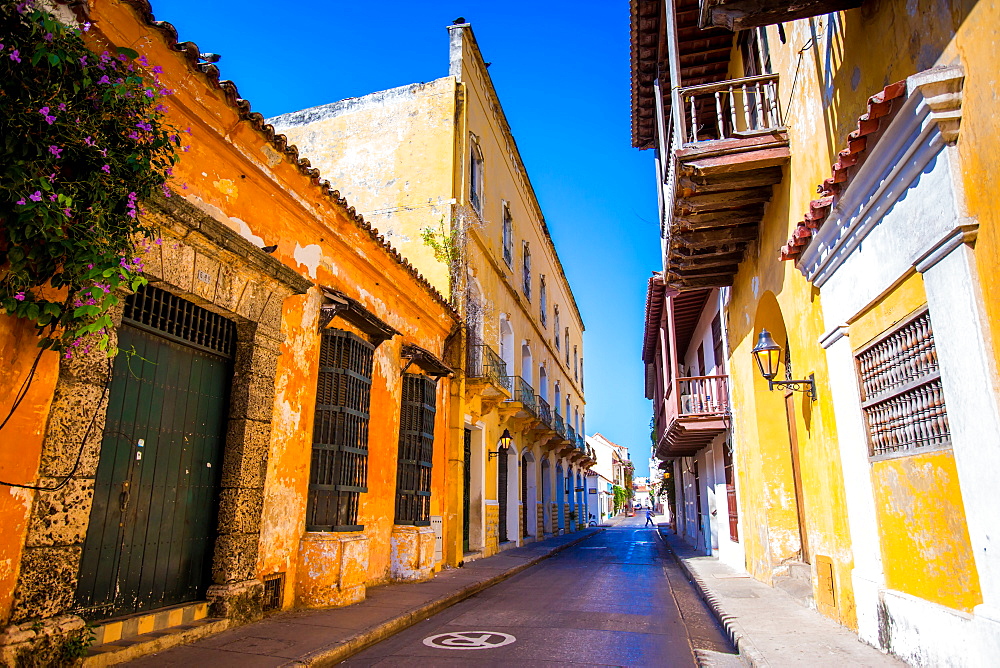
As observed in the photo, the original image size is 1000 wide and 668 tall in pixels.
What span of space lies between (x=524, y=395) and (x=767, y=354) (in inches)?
407

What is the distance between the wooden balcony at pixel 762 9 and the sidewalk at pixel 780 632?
4755 mm

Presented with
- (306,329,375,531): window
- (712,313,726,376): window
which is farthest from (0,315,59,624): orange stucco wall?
(712,313,726,376): window

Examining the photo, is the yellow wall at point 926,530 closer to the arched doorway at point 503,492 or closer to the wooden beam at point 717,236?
the wooden beam at point 717,236

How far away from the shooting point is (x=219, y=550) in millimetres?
5809

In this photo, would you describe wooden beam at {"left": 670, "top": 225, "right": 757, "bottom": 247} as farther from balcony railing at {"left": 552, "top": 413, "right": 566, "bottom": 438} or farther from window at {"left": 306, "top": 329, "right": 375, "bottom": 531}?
balcony railing at {"left": 552, "top": 413, "right": 566, "bottom": 438}

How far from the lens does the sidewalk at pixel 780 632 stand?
4551 millimetres

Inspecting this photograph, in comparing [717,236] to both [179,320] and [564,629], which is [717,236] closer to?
[564,629]

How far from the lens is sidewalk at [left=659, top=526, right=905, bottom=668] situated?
455 centimetres

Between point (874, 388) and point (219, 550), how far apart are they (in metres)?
5.89

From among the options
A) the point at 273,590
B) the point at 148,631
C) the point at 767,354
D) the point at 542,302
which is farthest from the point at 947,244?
the point at 542,302

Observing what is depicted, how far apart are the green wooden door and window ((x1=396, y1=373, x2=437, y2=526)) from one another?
3754 millimetres

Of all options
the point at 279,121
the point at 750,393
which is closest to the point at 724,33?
the point at 750,393

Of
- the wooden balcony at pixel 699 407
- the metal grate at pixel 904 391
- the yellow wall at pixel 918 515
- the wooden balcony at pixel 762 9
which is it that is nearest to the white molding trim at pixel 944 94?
the yellow wall at pixel 918 515

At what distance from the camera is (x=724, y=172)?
668 centimetres
